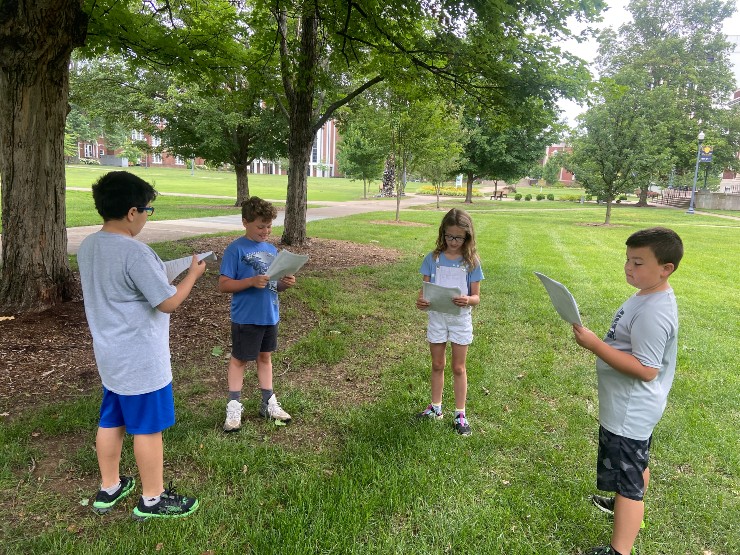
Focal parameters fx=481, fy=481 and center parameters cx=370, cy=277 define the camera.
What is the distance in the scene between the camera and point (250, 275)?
330cm

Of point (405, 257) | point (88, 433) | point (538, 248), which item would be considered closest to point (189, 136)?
point (405, 257)

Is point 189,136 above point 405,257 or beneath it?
above

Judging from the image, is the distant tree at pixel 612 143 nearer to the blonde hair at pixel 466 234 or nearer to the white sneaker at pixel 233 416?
the blonde hair at pixel 466 234

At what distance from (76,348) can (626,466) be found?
183 inches

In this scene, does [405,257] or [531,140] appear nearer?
[405,257]

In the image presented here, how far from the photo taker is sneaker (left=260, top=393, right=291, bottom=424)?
3.58m

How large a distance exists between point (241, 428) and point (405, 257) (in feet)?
25.0

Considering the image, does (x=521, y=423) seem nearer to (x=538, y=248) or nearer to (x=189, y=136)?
(x=538, y=248)

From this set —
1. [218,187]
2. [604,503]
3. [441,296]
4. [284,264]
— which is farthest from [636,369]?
[218,187]

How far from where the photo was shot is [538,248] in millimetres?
13000

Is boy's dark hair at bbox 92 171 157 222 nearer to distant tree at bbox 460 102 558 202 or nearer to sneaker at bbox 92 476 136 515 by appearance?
sneaker at bbox 92 476 136 515

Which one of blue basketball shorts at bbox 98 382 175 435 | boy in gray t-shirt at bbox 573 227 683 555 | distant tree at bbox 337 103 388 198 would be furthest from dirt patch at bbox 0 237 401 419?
distant tree at bbox 337 103 388 198

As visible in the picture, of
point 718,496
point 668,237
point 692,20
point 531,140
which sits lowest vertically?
point 718,496

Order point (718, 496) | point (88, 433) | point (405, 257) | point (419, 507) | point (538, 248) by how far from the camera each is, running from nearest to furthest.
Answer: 1. point (419, 507)
2. point (718, 496)
3. point (88, 433)
4. point (405, 257)
5. point (538, 248)
